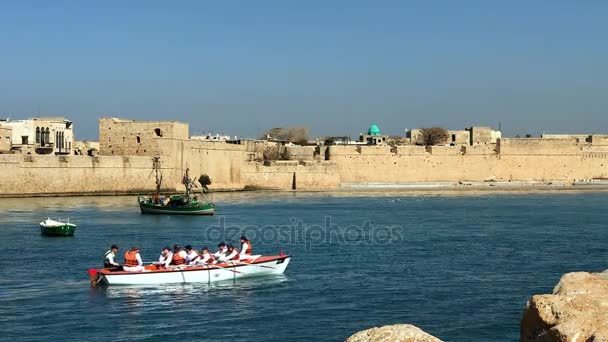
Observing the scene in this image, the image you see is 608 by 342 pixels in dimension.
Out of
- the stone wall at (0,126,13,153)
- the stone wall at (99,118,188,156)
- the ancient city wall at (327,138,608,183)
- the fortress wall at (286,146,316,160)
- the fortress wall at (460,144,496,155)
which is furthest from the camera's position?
the fortress wall at (286,146,316,160)

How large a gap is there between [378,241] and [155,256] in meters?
6.68

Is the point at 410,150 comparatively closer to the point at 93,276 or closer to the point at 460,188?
the point at 460,188

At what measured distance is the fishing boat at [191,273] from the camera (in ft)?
53.1

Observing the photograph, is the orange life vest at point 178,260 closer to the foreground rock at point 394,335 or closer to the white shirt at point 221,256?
the white shirt at point 221,256

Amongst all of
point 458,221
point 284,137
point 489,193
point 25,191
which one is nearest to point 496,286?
point 458,221

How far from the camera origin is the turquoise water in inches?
514

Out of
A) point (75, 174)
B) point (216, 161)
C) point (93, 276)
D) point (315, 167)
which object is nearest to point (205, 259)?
point (93, 276)

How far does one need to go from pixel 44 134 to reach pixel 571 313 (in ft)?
160

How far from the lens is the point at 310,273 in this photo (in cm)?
1800

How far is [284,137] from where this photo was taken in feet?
266

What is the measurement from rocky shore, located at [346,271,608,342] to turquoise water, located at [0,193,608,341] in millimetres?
5743

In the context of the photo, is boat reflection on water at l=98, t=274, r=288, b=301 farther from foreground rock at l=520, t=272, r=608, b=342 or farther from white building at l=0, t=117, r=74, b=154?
white building at l=0, t=117, r=74, b=154

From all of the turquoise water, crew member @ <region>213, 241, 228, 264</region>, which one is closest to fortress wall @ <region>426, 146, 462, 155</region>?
the turquoise water

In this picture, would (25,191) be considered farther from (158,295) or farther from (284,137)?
(284,137)
